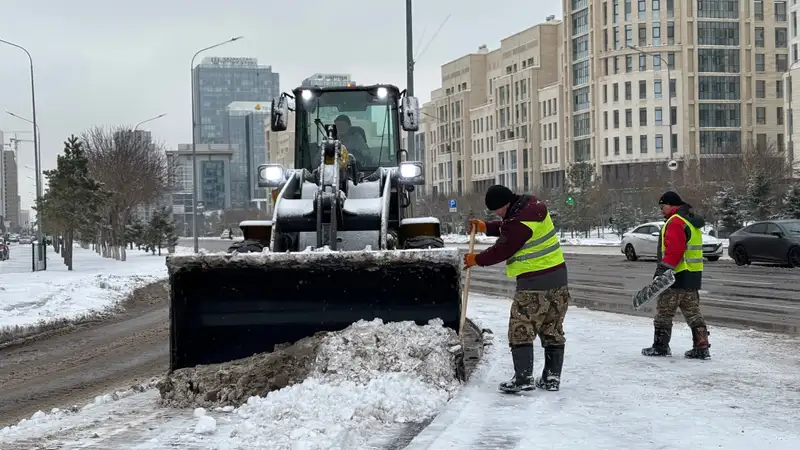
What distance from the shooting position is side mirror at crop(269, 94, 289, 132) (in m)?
10.5

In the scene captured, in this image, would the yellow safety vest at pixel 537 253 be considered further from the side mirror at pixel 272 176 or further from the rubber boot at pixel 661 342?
the side mirror at pixel 272 176

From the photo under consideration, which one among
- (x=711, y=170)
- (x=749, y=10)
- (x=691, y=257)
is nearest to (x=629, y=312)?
(x=691, y=257)

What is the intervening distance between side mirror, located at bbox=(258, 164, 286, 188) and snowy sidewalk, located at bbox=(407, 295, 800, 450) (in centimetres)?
326

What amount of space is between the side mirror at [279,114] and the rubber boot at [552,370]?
15.3 feet

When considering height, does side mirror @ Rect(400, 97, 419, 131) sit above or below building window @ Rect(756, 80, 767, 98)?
below

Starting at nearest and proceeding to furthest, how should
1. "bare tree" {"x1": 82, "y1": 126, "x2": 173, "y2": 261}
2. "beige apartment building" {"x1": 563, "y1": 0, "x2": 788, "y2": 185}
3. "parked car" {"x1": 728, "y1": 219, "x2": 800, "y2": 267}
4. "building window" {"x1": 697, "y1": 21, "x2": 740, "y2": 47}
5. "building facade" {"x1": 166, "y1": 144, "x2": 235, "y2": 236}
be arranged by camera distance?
"parked car" {"x1": 728, "y1": 219, "x2": 800, "y2": 267}, "bare tree" {"x1": 82, "y1": 126, "x2": 173, "y2": 261}, "beige apartment building" {"x1": 563, "y1": 0, "x2": 788, "y2": 185}, "building window" {"x1": 697, "y1": 21, "x2": 740, "y2": 47}, "building facade" {"x1": 166, "y1": 144, "x2": 235, "y2": 236}

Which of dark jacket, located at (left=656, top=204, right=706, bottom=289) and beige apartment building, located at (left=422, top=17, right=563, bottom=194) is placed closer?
dark jacket, located at (left=656, top=204, right=706, bottom=289)

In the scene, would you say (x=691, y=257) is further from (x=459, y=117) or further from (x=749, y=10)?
(x=459, y=117)

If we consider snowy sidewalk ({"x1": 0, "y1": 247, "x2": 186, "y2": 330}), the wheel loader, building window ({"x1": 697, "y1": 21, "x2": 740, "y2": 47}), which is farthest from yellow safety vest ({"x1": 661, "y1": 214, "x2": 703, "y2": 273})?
building window ({"x1": 697, "y1": 21, "x2": 740, "y2": 47})

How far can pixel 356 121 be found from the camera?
11.1m

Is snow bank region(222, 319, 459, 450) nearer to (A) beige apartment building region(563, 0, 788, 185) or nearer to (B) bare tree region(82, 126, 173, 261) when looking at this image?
(B) bare tree region(82, 126, 173, 261)

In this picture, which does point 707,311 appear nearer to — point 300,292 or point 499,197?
point 499,197

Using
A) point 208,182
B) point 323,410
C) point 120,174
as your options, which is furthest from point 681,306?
point 208,182

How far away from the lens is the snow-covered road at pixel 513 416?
19.1 ft
